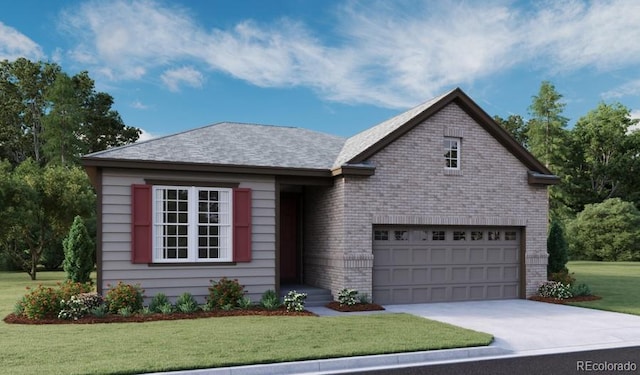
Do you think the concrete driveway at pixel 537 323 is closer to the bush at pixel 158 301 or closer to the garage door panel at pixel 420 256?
the garage door panel at pixel 420 256

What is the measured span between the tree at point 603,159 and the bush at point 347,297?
41.5 meters

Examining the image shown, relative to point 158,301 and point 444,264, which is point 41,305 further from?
point 444,264

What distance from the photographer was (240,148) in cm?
1495

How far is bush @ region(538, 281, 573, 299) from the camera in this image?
50.5ft

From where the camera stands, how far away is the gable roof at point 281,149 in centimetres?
1310

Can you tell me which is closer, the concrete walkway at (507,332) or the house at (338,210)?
the concrete walkway at (507,332)

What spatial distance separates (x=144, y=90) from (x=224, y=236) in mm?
29028

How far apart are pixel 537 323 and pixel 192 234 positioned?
8385mm

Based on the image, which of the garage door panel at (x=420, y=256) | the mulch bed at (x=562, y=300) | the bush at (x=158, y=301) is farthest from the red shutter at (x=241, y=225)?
the mulch bed at (x=562, y=300)

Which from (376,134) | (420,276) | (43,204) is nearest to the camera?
(420,276)

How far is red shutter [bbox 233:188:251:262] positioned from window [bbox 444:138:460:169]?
19.8ft

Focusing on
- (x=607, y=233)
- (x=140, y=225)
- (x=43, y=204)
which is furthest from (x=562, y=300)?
(x=607, y=233)

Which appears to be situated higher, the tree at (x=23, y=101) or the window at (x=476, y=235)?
the tree at (x=23, y=101)

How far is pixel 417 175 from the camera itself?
583 inches
